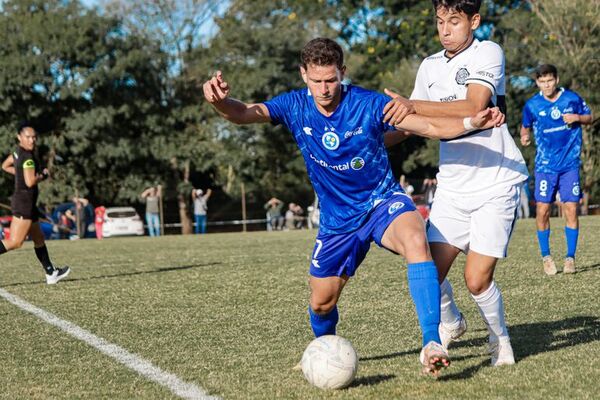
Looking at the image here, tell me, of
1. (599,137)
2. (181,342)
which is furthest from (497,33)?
(181,342)

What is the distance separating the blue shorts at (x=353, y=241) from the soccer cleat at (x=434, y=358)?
81 cm

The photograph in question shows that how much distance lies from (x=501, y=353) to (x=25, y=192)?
7.79 meters

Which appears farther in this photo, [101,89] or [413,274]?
[101,89]

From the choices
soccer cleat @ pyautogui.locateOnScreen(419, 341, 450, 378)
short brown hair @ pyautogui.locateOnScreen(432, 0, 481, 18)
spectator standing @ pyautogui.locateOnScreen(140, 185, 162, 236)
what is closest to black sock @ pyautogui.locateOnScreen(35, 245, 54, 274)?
short brown hair @ pyautogui.locateOnScreen(432, 0, 481, 18)

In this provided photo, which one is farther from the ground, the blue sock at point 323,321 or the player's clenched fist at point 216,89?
the player's clenched fist at point 216,89

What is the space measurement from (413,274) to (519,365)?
88 centimetres

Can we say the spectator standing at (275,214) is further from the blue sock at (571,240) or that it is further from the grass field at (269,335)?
the blue sock at (571,240)

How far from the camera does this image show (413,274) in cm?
471

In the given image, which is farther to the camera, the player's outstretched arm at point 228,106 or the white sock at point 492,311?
the white sock at point 492,311

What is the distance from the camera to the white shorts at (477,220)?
5148mm

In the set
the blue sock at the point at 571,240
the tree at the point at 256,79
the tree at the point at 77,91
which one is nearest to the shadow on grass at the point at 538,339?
the blue sock at the point at 571,240

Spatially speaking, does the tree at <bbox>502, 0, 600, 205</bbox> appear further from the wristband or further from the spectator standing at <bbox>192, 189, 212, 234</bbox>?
the wristband

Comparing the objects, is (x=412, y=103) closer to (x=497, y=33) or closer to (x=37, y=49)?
(x=37, y=49)

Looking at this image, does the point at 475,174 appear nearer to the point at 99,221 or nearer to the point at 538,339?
the point at 538,339
